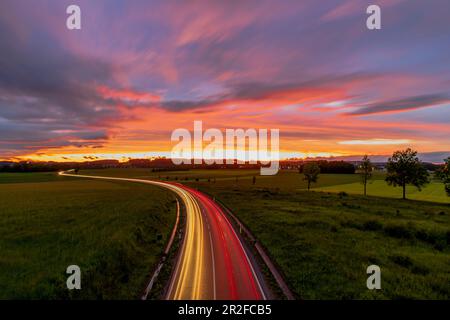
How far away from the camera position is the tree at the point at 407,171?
238 feet

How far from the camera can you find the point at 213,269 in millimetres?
22000

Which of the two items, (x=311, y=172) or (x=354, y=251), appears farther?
(x=311, y=172)

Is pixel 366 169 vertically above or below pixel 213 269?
above

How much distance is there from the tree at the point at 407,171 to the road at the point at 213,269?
7120cm

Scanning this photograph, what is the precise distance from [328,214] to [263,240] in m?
21.8

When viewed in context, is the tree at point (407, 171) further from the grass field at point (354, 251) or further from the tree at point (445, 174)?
the grass field at point (354, 251)

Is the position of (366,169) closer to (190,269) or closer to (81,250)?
(190,269)

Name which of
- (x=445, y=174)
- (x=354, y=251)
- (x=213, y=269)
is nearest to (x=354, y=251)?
(x=354, y=251)

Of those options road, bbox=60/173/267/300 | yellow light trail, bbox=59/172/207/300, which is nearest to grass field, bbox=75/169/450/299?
road, bbox=60/173/267/300

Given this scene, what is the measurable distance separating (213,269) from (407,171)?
8150 cm

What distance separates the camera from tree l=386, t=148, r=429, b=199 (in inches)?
2854
